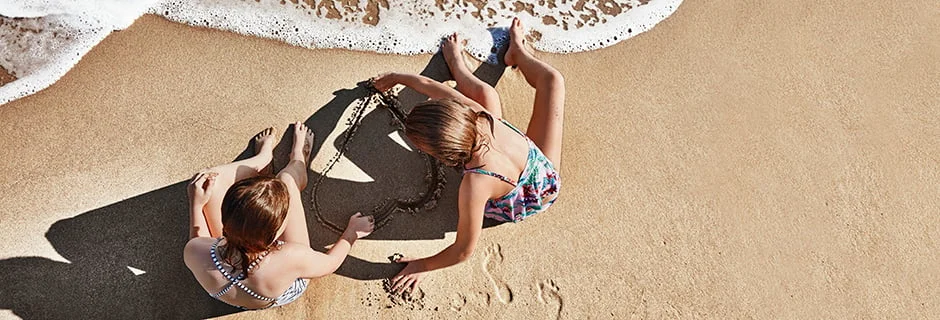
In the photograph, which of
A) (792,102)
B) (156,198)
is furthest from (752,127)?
(156,198)

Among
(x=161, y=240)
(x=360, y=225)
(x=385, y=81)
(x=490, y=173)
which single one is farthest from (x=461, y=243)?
(x=161, y=240)

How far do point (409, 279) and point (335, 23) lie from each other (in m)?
1.70

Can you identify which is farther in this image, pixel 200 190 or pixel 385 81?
pixel 385 81

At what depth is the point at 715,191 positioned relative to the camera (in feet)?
12.0

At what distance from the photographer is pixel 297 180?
345 cm

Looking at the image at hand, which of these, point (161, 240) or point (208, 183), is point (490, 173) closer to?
point (208, 183)

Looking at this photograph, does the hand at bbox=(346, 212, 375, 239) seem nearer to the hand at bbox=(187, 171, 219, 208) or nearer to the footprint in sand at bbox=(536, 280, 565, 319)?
the hand at bbox=(187, 171, 219, 208)

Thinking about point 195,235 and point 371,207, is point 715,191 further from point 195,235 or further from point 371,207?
point 195,235

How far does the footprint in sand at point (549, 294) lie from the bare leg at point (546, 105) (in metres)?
0.64

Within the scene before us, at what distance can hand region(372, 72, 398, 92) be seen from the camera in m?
3.65

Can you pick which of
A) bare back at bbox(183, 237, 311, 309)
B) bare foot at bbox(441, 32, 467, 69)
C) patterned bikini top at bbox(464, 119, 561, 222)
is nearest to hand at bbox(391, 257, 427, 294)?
patterned bikini top at bbox(464, 119, 561, 222)

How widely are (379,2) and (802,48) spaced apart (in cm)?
263

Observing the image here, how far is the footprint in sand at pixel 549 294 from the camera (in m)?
3.45

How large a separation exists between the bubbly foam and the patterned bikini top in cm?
97
